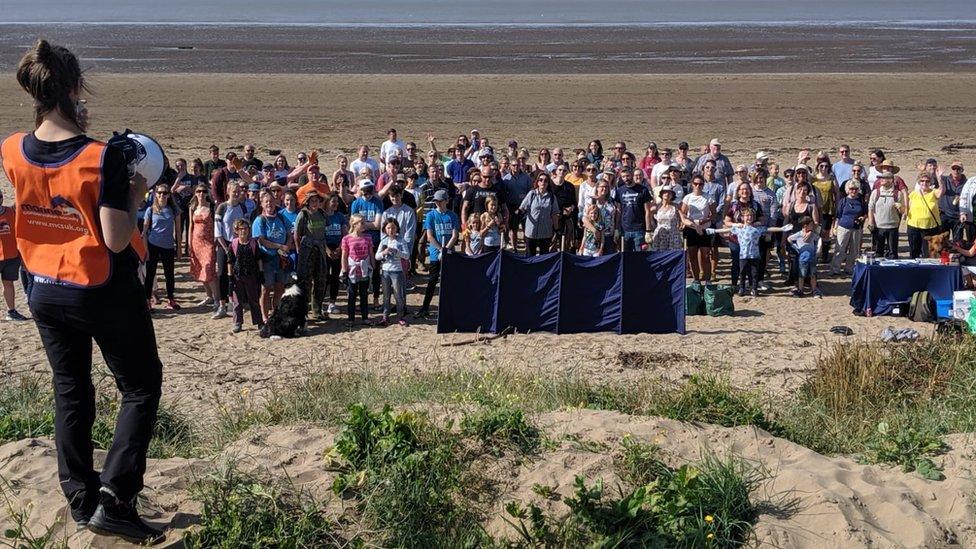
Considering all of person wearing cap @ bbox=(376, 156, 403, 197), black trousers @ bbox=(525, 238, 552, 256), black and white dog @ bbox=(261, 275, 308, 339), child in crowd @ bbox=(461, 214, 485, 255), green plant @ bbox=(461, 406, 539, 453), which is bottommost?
black and white dog @ bbox=(261, 275, 308, 339)

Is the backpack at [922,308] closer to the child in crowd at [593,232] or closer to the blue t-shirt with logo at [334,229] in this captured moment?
the child in crowd at [593,232]

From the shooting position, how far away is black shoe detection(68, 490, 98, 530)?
18.6 feet

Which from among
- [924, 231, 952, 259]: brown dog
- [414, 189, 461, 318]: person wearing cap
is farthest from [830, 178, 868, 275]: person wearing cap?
[414, 189, 461, 318]: person wearing cap

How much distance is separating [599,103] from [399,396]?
29.4m

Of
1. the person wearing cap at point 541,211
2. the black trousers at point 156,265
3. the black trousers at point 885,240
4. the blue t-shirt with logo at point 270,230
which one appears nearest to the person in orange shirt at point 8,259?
the black trousers at point 156,265

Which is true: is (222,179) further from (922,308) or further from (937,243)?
(937,243)

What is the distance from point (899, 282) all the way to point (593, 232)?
4.19m

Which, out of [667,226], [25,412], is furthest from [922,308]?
[25,412]

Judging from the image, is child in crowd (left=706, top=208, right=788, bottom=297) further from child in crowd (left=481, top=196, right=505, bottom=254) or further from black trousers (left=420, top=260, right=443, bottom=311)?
black trousers (left=420, top=260, right=443, bottom=311)

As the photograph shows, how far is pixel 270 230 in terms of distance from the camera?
1452 cm

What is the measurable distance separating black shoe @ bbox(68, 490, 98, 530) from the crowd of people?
8741 millimetres

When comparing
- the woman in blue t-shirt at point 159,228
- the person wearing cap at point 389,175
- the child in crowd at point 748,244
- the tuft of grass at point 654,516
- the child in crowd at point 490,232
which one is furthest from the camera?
the person wearing cap at point 389,175

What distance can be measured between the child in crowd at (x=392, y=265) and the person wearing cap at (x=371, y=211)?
0.58 meters

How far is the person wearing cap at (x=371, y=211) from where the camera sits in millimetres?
15438
